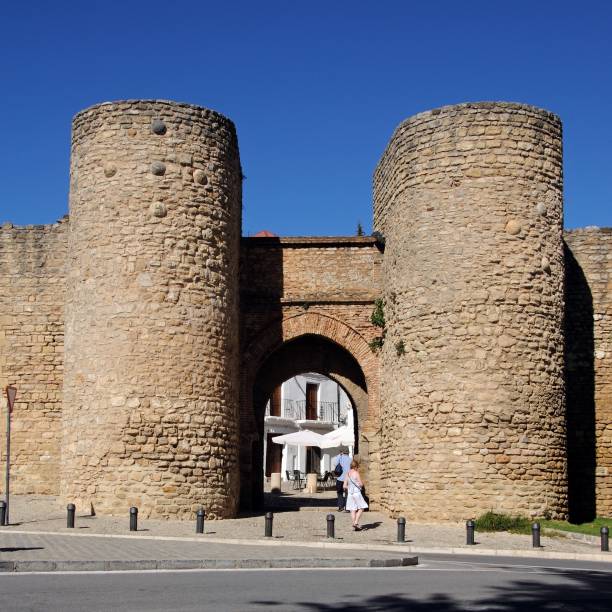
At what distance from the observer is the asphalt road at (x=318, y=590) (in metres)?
8.30

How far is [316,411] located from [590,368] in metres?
27.0

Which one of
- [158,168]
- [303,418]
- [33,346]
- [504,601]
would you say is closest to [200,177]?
[158,168]

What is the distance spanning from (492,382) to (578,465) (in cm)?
390

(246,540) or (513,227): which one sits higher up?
(513,227)

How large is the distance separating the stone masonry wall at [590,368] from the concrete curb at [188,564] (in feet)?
29.3

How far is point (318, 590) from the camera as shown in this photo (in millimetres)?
9383

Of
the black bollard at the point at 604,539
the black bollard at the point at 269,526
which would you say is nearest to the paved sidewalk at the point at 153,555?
the black bollard at the point at 269,526

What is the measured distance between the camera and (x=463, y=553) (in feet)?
47.5

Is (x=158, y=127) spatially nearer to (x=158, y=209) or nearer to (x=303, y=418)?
(x=158, y=209)

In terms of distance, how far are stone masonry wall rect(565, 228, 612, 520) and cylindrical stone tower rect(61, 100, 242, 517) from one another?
22.3 feet

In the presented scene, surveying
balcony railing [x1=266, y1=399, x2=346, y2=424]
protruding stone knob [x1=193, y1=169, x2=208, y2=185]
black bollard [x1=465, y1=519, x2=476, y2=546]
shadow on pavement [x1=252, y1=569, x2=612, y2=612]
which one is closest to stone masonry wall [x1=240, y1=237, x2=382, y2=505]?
protruding stone knob [x1=193, y1=169, x2=208, y2=185]

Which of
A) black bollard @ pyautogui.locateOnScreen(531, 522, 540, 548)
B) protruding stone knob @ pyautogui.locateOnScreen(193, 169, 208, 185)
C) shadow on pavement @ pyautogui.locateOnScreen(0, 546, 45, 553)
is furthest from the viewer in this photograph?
protruding stone knob @ pyautogui.locateOnScreen(193, 169, 208, 185)

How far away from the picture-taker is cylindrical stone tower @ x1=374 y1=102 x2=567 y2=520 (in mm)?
17609

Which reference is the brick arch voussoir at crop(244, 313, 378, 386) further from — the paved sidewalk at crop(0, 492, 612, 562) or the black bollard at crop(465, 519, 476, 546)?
the black bollard at crop(465, 519, 476, 546)
